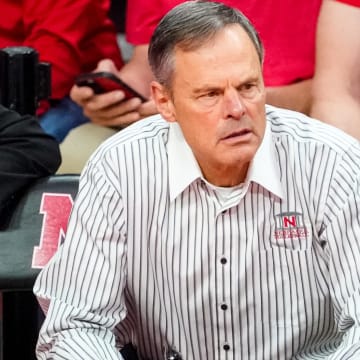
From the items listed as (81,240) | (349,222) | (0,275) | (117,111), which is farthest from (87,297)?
(117,111)

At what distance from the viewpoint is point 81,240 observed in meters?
1.79

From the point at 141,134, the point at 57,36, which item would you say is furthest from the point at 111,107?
the point at 141,134

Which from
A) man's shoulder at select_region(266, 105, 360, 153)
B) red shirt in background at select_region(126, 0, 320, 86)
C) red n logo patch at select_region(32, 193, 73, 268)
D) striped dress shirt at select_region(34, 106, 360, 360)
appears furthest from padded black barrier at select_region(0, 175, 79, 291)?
red shirt in background at select_region(126, 0, 320, 86)

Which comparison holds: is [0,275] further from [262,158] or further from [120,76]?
[120,76]

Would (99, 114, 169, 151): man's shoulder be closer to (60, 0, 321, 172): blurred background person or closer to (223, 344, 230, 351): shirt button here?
(223, 344, 230, 351): shirt button

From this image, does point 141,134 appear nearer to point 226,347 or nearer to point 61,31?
point 226,347

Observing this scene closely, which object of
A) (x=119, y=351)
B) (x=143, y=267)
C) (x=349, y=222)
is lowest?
(x=119, y=351)

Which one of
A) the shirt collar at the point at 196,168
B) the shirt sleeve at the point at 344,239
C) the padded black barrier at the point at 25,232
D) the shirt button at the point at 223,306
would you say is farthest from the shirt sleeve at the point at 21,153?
the shirt sleeve at the point at 344,239

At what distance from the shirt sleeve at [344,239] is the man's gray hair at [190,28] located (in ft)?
0.80

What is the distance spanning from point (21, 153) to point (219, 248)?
0.50 metres

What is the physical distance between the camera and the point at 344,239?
1742 millimetres

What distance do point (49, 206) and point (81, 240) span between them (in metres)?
0.30

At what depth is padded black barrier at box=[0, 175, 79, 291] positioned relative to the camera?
199cm

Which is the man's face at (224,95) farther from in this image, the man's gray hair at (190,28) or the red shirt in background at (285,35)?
the red shirt in background at (285,35)
